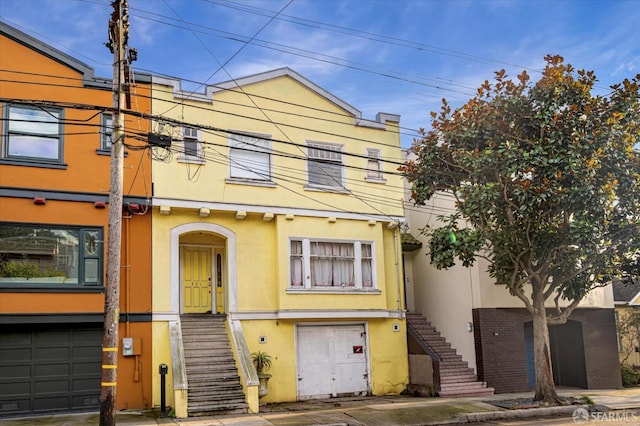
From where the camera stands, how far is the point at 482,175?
16359mm

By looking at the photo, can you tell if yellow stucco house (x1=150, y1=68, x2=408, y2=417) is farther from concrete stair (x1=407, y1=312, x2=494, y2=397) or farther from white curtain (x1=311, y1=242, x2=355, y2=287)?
concrete stair (x1=407, y1=312, x2=494, y2=397)

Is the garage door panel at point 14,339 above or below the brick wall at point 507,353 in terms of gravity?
above

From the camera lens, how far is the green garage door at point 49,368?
50.3 feet

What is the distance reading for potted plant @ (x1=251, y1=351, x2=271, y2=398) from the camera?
17.2 m

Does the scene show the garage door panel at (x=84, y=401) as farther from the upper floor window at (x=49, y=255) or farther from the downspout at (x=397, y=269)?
the downspout at (x=397, y=269)

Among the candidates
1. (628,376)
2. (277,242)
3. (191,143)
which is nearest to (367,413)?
(277,242)

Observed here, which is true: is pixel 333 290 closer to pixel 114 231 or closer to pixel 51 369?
pixel 51 369

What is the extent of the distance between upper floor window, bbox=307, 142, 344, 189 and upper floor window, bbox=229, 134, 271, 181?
1476 mm

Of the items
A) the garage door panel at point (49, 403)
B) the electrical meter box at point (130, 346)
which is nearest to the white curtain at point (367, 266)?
the electrical meter box at point (130, 346)

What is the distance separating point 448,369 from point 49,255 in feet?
40.2

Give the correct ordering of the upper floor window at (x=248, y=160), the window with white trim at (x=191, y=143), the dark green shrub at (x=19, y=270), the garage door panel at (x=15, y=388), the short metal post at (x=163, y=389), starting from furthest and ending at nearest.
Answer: the upper floor window at (x=248, y=160) → the window with white trim at (x=191, y=143) → the dark green shrub at (x=19, y=270) → the garage door panel at (x=15, y=388) → the short metal post at (x=163, y=389)

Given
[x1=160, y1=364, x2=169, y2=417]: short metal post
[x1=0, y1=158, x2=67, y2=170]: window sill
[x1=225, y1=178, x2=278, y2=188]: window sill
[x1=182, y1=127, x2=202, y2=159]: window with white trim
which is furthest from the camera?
[x1=225, y1=178, x2=278, y2=188]: window sill

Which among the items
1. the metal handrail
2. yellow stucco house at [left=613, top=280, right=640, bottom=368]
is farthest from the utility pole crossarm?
yellow stucco house at [left=613, top=280, right=640, bottom=368]

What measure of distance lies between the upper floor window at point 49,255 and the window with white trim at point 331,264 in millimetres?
5649
